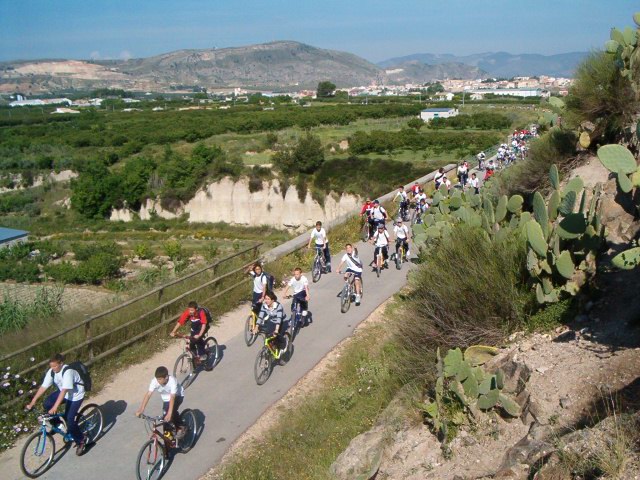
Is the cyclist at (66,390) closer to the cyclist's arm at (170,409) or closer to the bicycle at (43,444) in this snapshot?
the bicycle at (43,444)

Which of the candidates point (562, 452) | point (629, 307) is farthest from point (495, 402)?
point (629, 307)

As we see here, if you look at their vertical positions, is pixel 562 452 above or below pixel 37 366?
above

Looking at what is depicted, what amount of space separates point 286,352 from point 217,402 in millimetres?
1923

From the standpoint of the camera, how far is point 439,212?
48.0 feet

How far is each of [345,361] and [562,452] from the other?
21.1 feet

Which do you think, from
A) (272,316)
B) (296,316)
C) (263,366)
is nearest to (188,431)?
(263,366)

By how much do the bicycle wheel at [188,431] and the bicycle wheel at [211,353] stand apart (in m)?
2.13

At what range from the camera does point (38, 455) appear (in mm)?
8195

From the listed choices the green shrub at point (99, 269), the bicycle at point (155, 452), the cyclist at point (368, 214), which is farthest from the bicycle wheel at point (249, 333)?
the green shrub at point (99, 269)

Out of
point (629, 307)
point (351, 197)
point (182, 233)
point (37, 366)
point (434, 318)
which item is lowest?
point (182, 233)

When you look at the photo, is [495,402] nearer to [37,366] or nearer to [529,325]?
[529,325]

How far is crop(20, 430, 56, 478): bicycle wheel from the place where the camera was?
8.02m

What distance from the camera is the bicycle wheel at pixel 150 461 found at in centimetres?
785

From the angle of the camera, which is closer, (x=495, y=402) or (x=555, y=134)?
(x=495, y=402)
